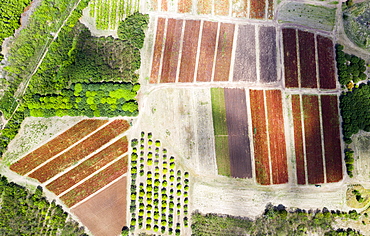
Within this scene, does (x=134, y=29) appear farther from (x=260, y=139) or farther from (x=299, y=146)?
(x=299, y=146)

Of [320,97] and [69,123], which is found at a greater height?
[320,97]

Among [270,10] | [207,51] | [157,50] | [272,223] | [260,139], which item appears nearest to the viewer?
[272,223]

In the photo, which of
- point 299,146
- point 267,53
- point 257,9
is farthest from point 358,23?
point 299,146

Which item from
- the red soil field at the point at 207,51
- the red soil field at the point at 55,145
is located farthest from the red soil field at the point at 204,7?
the red soil field at the point at 55,145

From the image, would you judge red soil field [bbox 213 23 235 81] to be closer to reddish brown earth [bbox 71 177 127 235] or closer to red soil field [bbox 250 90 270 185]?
red soil field [bbox 250 90 270 185]

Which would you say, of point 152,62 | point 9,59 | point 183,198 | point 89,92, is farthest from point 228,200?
point 9,59

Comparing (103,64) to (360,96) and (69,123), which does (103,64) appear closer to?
(69,123)
